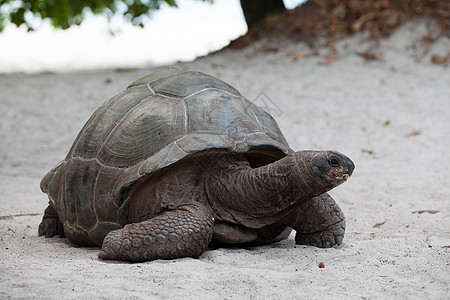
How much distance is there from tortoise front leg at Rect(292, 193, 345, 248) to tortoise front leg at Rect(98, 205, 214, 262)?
2.10ft

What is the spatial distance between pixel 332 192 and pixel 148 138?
99.5 inches

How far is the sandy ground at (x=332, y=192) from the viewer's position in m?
2.47

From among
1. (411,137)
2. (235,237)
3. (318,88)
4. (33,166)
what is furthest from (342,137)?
(235,237)

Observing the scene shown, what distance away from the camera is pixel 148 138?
10.5 feet

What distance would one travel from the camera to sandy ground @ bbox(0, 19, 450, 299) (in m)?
2.47

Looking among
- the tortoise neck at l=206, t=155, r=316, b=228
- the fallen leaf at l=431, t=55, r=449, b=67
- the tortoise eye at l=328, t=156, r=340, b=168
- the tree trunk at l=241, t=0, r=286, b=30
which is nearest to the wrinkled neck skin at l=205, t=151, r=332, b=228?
the tortoise neck at l=206, t=155, r=316, b=228

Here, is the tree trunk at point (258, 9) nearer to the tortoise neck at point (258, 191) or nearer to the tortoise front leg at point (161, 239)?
the tortoise neck at point (258, 191)

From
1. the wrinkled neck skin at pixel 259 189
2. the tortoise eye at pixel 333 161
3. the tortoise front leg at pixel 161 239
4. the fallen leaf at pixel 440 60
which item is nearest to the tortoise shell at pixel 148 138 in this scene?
the wrinkled neck skin at pixel 259 189

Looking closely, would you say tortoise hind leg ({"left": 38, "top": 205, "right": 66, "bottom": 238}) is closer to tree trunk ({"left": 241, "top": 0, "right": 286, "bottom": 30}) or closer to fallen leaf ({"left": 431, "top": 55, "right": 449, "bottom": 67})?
fallen leaf ({"left": 431, "top": 55, "right": 449, "bottom": 67})

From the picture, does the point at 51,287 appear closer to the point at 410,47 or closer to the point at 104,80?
the point at 104,80

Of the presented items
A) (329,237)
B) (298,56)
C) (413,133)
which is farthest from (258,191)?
(298,56)

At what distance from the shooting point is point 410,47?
9.45m

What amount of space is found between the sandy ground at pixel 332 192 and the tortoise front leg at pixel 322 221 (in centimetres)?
9

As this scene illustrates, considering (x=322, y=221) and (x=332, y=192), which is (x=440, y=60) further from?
(x=322, y=221)
